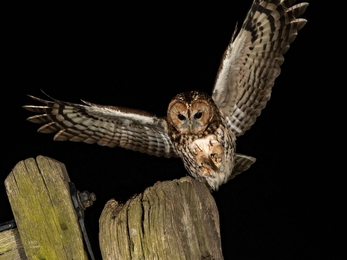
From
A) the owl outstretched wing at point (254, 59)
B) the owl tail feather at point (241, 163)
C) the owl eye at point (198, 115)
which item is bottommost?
the owl tail feather at point (241, 163)

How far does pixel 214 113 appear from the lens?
246 centimetres

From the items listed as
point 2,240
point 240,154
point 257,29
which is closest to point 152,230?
point 2,240

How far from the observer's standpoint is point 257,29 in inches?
94.3

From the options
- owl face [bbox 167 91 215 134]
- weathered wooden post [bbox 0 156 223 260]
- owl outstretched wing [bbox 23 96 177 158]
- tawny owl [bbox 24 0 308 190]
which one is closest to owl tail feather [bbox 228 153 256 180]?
tawny owl [bbox 24 0 308 190]

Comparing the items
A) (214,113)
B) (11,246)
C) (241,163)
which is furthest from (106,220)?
(241,163)

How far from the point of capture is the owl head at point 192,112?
2365 mm

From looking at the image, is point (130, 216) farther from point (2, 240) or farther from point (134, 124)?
point (134, 124)

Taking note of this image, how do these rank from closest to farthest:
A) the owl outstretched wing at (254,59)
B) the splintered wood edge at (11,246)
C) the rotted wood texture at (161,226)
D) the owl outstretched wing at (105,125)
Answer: the rotted wood texture at (161,226), the splintered wood edge at (11,246), the owl outstretched wing at (254,59), the owl outstretched wing at (105,125)

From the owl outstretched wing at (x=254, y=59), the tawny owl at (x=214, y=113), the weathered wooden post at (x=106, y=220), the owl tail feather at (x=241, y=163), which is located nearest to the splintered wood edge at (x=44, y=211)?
the weathered wooden post at (x=106, y=220)

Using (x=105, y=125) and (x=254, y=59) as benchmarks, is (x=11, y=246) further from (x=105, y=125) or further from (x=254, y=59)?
(x=254, y=59)

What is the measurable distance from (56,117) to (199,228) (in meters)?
1.32

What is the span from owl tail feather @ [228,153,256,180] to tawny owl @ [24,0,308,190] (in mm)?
46

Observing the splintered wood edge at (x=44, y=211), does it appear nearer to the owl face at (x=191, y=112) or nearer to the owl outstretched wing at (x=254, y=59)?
the owl face at (x=191, y=112)

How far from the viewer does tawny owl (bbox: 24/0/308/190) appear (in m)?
2.37
